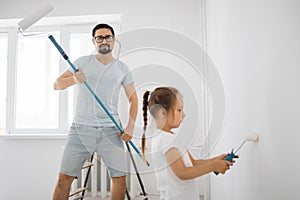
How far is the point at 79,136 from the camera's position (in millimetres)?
1937

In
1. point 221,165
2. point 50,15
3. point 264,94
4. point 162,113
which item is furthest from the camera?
point 50,15

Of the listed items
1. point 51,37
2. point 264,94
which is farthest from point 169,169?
point 51,37

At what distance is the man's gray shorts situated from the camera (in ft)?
6.29

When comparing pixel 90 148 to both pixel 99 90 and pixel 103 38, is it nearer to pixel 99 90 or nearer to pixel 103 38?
pixel 99 90

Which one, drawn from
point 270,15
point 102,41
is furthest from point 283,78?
point 102,41

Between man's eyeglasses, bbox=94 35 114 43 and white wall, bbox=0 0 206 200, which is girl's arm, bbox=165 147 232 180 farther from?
white wall, bbox=0 0 206 200

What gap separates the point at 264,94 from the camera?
984mm

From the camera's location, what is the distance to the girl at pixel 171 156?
1235 mm

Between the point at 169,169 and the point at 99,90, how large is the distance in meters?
0.86

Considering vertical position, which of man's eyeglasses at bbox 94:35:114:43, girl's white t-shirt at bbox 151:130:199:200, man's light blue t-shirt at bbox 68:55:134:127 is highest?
man's eyeglasses at bbox 94:35:114:43

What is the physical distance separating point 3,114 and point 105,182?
1.40 metres

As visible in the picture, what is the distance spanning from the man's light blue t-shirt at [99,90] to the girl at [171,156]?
63 cm

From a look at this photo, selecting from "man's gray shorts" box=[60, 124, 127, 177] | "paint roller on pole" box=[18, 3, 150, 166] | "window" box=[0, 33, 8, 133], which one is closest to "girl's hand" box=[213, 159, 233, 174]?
"paint roller on pole" box=[18, 3, 150, 166]

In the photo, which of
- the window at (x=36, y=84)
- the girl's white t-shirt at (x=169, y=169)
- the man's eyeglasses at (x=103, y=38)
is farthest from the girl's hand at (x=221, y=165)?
the window at (x=36, y=84)
